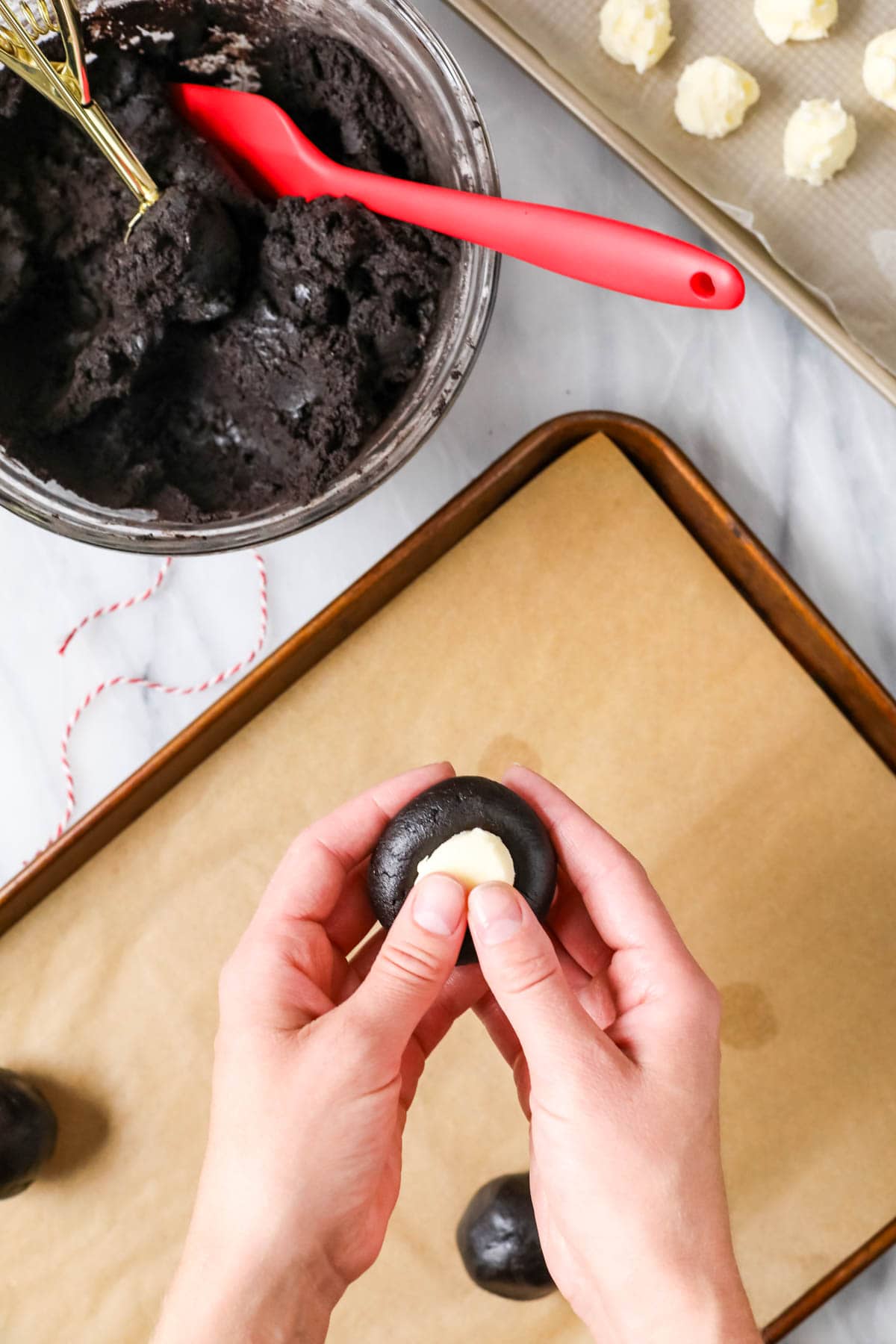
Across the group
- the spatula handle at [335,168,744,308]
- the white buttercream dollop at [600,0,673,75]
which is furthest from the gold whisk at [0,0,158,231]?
the white buttercream dollop at [600,0,673,75]

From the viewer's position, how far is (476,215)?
85cm

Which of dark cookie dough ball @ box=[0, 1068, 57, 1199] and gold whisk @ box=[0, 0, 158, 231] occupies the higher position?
gold whisk @ box=[0, 0, 158, 231]

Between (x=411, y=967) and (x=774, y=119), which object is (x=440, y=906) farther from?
(x=774, y=119)

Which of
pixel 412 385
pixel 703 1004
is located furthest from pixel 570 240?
pixel 703 1004

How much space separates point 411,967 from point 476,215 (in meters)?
0.59

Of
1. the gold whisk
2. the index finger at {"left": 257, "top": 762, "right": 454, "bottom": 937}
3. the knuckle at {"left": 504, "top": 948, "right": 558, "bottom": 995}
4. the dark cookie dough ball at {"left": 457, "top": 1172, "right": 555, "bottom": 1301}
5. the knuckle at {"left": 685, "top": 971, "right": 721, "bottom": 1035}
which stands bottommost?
the dark cookie dough ball at {"left": 457, "top": 1172, "right": 555, "bottom": 1301}

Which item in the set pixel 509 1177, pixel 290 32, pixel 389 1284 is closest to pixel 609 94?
pixel 290 32

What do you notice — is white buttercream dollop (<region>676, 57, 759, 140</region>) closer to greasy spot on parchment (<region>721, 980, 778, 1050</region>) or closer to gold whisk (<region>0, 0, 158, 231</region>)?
gold whisk (<region>0, 0, 158, 231</region>)

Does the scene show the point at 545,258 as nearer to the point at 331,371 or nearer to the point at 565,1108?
the point at 331,371

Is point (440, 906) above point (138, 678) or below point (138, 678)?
above

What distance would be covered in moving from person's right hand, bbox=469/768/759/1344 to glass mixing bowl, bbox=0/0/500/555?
1.20 ft

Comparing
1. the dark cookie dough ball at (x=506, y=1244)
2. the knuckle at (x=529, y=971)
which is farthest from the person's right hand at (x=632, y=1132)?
the dark cookie dough ball at (x=506, y=1244)

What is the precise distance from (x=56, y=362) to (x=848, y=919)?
37.0 inches

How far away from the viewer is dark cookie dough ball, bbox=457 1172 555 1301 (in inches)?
40.7
